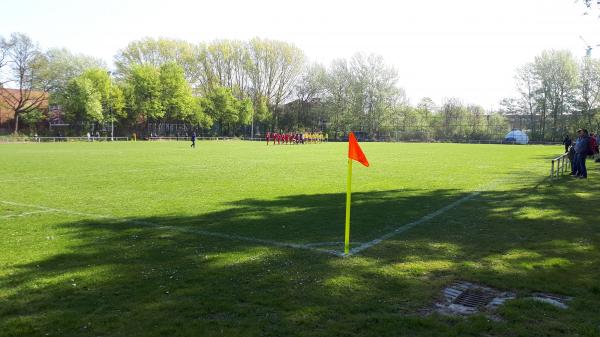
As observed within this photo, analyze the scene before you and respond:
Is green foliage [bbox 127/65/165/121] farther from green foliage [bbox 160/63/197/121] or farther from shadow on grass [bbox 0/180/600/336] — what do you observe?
shadow on grass [bbox 0/180/600/336]

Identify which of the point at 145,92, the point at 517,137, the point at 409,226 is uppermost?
the point at 145,92

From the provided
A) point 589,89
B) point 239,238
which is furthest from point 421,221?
point 589,89

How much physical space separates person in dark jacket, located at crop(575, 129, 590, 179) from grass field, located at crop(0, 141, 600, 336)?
17.3 feet

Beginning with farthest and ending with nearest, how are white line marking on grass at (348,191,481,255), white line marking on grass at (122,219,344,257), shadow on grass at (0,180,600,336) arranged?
white line marking on grass at (348,191,481,255) → white line marking on grass at (122,219,344,257) → shadow on grass at (0,180,600,336)

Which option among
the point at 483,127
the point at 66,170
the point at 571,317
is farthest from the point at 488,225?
the point at 483,127

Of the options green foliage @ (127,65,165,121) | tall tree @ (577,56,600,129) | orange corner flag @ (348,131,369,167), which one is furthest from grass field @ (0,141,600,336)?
tall tree @ (577,56,600,129)

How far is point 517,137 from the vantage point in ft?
230

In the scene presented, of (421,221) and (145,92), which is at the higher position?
(145,92)

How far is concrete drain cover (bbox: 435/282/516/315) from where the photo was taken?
15.1ft

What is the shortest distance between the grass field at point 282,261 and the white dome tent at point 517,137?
205ft

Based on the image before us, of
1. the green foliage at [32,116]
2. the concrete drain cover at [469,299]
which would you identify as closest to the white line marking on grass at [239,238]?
the concrete drain cover at [469,299]

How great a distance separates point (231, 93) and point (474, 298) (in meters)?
81.2

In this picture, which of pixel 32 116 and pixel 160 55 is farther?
pixel 160 55

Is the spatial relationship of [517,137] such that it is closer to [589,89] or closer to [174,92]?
[589,89]
